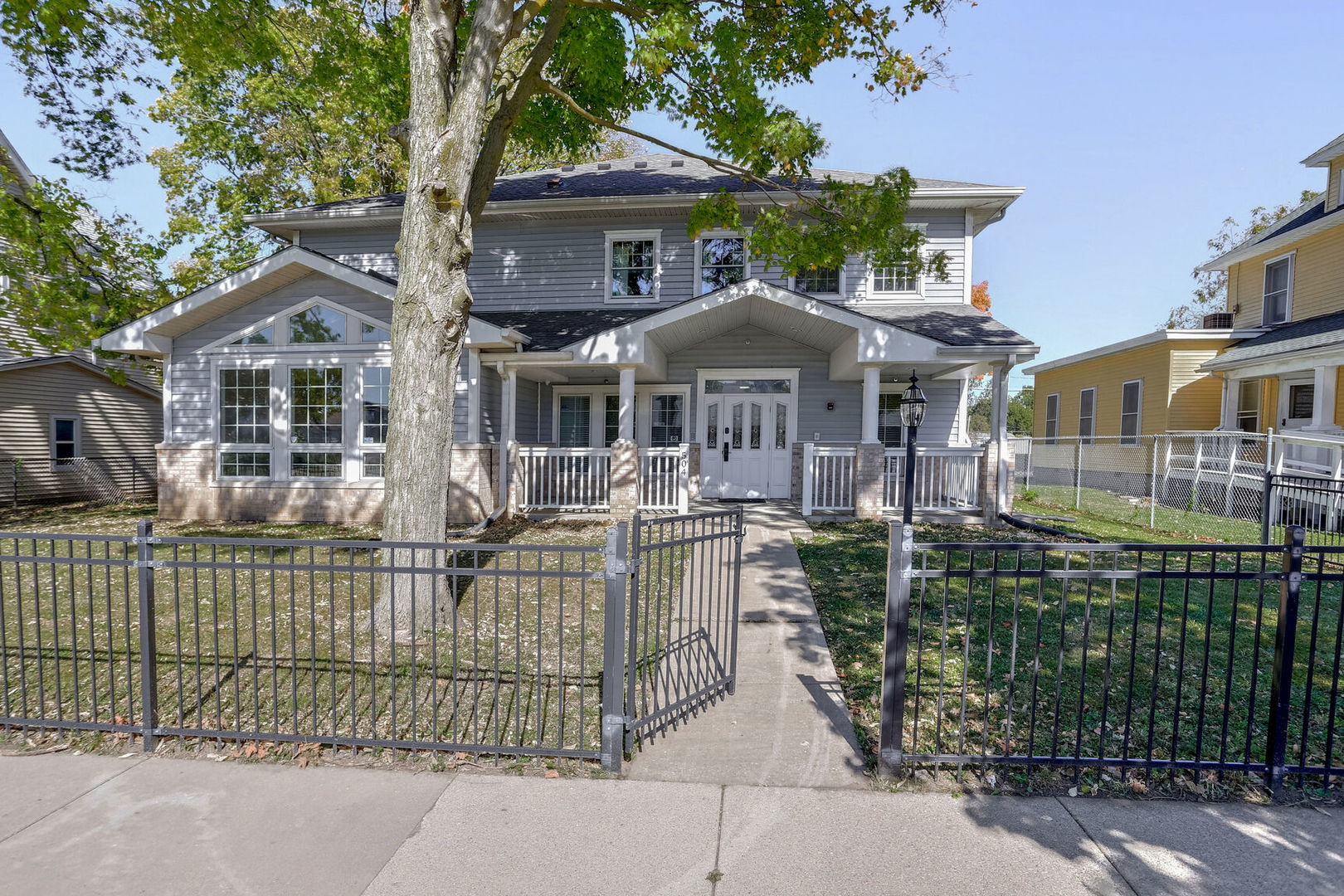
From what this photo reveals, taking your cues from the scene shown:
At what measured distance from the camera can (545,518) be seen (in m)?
11.4

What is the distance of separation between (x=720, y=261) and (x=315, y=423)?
8537 millimetres

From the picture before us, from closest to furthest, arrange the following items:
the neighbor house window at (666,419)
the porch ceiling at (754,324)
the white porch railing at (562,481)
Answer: the porch ceiling at (754,324)
the white porch railing at (562,481)
the neighbor house window at (666,419)

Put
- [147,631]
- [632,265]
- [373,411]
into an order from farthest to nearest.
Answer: [632,265], [373,411], [147,631]

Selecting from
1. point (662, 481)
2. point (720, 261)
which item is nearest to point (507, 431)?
point (662, 481)

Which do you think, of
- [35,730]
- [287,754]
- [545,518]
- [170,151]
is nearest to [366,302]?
[545,518]

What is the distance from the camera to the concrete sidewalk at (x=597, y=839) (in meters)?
2.66

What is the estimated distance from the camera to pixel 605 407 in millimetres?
14297

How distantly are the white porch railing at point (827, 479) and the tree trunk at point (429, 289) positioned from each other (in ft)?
22.8

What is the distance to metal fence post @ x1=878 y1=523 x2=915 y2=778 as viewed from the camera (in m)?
3.32

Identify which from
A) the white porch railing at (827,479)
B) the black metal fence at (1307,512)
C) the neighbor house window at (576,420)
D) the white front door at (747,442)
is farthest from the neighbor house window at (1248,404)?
the neighbor house window at (576,420)

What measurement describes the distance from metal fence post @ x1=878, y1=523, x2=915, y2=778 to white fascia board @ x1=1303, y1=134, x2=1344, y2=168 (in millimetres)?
19711

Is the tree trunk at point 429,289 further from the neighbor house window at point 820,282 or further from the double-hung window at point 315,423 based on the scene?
the neighbor house window at point 820,282

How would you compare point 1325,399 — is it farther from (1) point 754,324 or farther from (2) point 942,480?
(1) point 754,324

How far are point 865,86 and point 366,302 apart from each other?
881 centimetres
